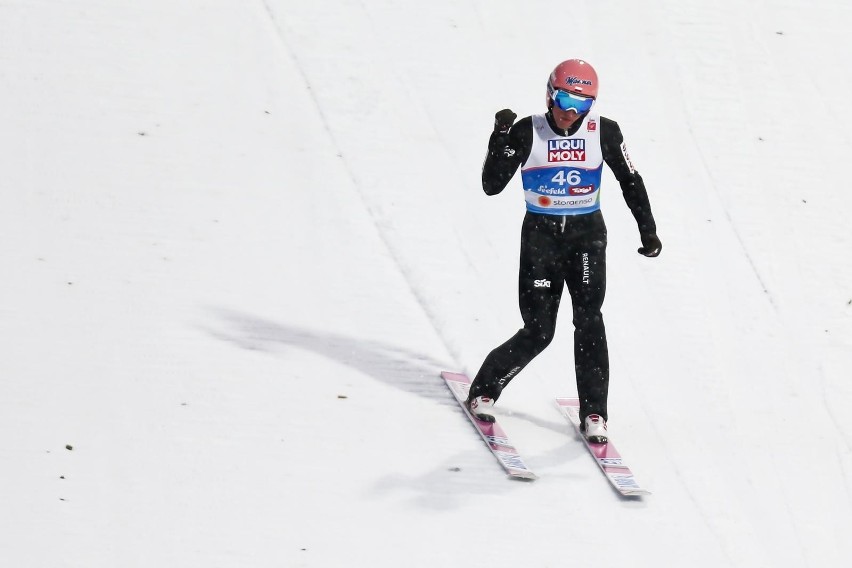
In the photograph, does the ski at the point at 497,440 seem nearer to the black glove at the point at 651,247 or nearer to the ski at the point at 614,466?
the ski at the point at 614,466

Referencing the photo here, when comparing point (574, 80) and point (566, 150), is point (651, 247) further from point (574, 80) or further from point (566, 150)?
point (574, 80)

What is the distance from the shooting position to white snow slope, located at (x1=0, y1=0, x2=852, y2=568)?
5816 mm

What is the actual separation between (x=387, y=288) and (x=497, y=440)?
55.9 inches

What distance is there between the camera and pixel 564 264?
6355 millimetres

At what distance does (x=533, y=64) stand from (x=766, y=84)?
1.60m

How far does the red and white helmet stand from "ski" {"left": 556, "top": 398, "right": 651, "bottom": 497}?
1529 millimetres

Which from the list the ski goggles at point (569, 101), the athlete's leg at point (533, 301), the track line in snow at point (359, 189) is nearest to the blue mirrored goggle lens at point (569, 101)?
the ski goggles at point (569, 101)

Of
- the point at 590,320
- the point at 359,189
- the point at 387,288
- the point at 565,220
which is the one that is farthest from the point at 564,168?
the point at 359,189

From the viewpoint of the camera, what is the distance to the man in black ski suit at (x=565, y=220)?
20.3 feet

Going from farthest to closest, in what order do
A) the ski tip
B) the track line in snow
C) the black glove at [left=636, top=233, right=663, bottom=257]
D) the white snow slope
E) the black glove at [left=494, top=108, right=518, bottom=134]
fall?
the track line in snow
the black glove at [left=636, top=233, right=663, bottom=257]
the ski tip
the black glove at [left=494, top=108, right=518, bottom=134]
the white snow slope

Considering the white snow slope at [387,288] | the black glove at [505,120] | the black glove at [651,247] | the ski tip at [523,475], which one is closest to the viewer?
the white snow slope at [387,288]

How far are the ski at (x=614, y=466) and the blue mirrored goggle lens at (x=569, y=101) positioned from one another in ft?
4.91

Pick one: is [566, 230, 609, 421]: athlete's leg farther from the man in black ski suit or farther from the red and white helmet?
the red and white helmet

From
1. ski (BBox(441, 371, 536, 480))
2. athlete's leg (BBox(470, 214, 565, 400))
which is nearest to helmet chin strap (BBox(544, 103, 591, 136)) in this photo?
athlete's leg (BBox(470, 214, 565, 400))
